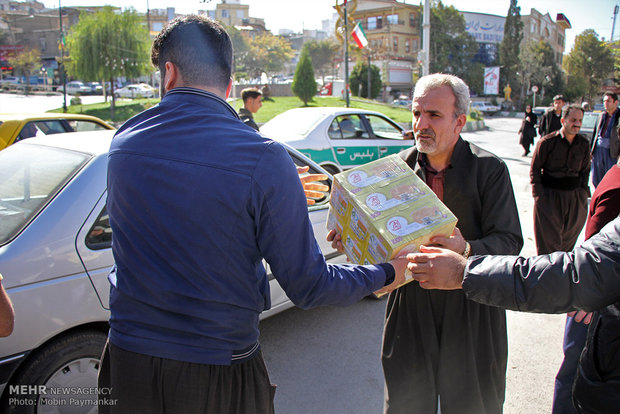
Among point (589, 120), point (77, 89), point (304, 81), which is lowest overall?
point (589, 120)

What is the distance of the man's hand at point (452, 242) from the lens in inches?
75.2

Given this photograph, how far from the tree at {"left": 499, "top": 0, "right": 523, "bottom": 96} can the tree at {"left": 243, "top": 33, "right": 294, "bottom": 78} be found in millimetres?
28182

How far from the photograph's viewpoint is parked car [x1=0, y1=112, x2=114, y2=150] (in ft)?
21.9

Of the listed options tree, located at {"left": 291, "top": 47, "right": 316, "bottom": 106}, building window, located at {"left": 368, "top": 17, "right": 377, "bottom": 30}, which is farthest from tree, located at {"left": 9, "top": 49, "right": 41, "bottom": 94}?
building window, located at {"left": 368, "top": 17, "right": 377, "bottom": 30}

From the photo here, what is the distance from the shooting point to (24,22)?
72375 millimetres

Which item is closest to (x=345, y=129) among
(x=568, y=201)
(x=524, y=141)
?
(x=568, y=201)

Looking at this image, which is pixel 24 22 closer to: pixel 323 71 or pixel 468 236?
pixel 323 71

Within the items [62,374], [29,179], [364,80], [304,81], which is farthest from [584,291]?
[364,80]

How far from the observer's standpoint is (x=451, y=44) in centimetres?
5725

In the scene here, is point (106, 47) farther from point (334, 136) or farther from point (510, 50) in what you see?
point (510, 50)

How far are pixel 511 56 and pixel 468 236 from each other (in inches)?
2544

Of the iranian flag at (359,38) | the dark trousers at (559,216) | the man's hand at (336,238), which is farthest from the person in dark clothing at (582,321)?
the iranian flag at (359,38)

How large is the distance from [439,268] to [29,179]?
2509 mm

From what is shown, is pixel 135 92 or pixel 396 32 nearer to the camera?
pixel 135 92
